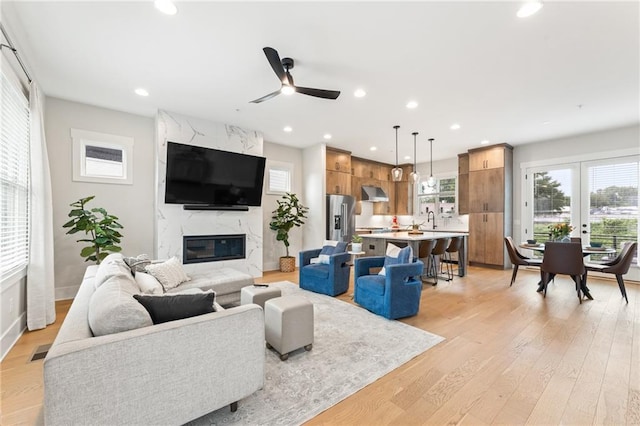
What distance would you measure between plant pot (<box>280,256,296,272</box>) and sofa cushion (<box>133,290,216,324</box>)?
14.8 ft

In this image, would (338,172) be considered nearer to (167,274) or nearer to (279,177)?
(279,177)

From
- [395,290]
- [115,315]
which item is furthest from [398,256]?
[115,315]

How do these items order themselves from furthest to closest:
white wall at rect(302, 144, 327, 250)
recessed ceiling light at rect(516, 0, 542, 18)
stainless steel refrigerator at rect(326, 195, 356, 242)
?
1. stainless steel refrigerator at rect(326, 195, 356, 242)
2. white wall at rect(302, 144, 327, 250)
3. recessed ceiling light at rect(516, 0, 542, 18)

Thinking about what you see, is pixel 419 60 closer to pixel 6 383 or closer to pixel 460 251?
pixel 460 251

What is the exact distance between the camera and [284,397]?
6.34 feet

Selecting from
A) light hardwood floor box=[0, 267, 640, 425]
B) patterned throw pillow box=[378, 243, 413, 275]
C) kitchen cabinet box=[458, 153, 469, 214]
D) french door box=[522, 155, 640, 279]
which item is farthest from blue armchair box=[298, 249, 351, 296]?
french door box=[522, 155, 640, 279]

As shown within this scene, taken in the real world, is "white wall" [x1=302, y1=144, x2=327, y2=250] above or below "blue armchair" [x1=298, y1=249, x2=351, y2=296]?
above

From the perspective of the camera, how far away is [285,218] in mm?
6340

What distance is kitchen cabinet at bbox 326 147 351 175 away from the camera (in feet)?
22.7

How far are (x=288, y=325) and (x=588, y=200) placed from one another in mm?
6844

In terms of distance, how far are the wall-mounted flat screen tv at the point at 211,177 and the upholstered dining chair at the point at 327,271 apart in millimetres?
1689

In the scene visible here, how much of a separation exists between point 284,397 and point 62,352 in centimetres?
132

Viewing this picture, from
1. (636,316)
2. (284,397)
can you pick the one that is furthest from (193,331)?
(636,316)

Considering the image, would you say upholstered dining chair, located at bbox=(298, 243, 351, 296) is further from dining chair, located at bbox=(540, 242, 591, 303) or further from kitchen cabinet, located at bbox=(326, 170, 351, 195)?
dining chair, located at bbox=(540, 242, 591, 303)
